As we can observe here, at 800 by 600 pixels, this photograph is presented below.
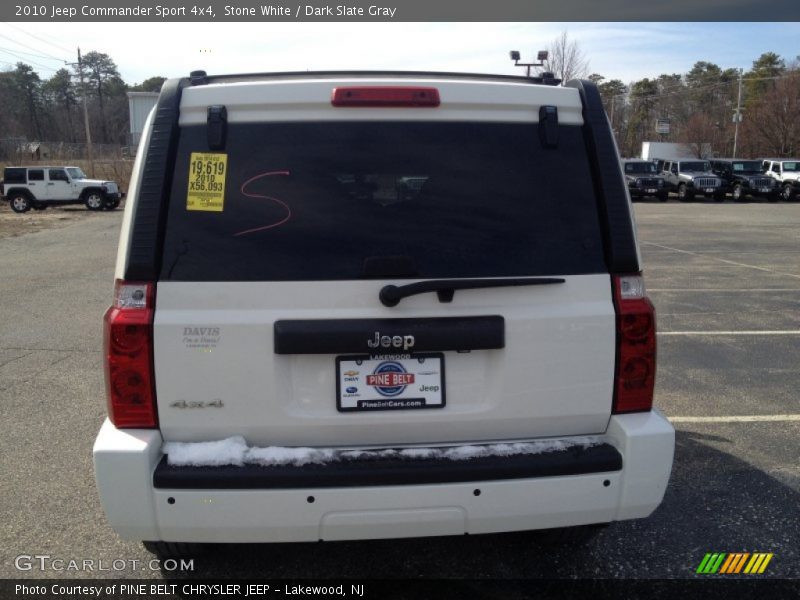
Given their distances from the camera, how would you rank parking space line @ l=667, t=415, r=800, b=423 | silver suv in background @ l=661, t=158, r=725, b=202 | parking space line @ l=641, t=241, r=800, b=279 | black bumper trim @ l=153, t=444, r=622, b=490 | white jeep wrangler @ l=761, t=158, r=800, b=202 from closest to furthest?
black bumper trim @ l=153, t=444, r=622, b=490
parking space line @ l=667, t=415, r=800, b=423
parking space line @ l=641, t=241, r=800, b=279
silver suv in background @ l=661, t=158, r=725, b=202
white jeep wrangler @ l=761, t=158, r=800, b=202

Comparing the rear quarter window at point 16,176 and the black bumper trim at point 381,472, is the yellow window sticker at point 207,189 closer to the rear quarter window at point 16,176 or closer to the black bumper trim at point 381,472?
the black bumper trim at point 381,472

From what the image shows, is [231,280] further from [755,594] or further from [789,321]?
[789,321]

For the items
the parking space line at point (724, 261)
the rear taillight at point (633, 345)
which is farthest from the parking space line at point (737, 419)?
the parking space line at point (724, 261)

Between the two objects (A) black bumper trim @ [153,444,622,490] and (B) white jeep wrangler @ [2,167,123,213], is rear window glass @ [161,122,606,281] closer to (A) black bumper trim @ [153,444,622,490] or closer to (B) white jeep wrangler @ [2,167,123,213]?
(A) black bumper trim @ [153,444,622,490]

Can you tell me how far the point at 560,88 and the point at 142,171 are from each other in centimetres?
165

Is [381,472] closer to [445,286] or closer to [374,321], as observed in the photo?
[374,321]

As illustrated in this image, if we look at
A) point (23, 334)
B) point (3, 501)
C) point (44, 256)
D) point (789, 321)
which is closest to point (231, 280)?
point (3, 501)

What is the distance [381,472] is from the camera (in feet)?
7.92

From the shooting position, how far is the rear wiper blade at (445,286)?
2439 mm

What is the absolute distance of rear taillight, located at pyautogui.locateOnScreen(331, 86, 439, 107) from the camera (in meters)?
2.50

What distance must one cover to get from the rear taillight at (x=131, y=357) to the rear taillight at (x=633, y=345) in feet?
5.87

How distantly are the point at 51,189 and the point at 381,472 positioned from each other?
31175 mm

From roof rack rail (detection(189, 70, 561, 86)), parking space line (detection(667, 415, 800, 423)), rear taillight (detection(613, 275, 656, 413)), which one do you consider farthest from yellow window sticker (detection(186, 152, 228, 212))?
Answer: parking space line (detection(667, 415, 800, 423))

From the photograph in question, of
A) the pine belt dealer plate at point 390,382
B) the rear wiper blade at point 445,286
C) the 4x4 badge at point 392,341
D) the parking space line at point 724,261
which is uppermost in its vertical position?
the rear wiper blade at point 445,286
